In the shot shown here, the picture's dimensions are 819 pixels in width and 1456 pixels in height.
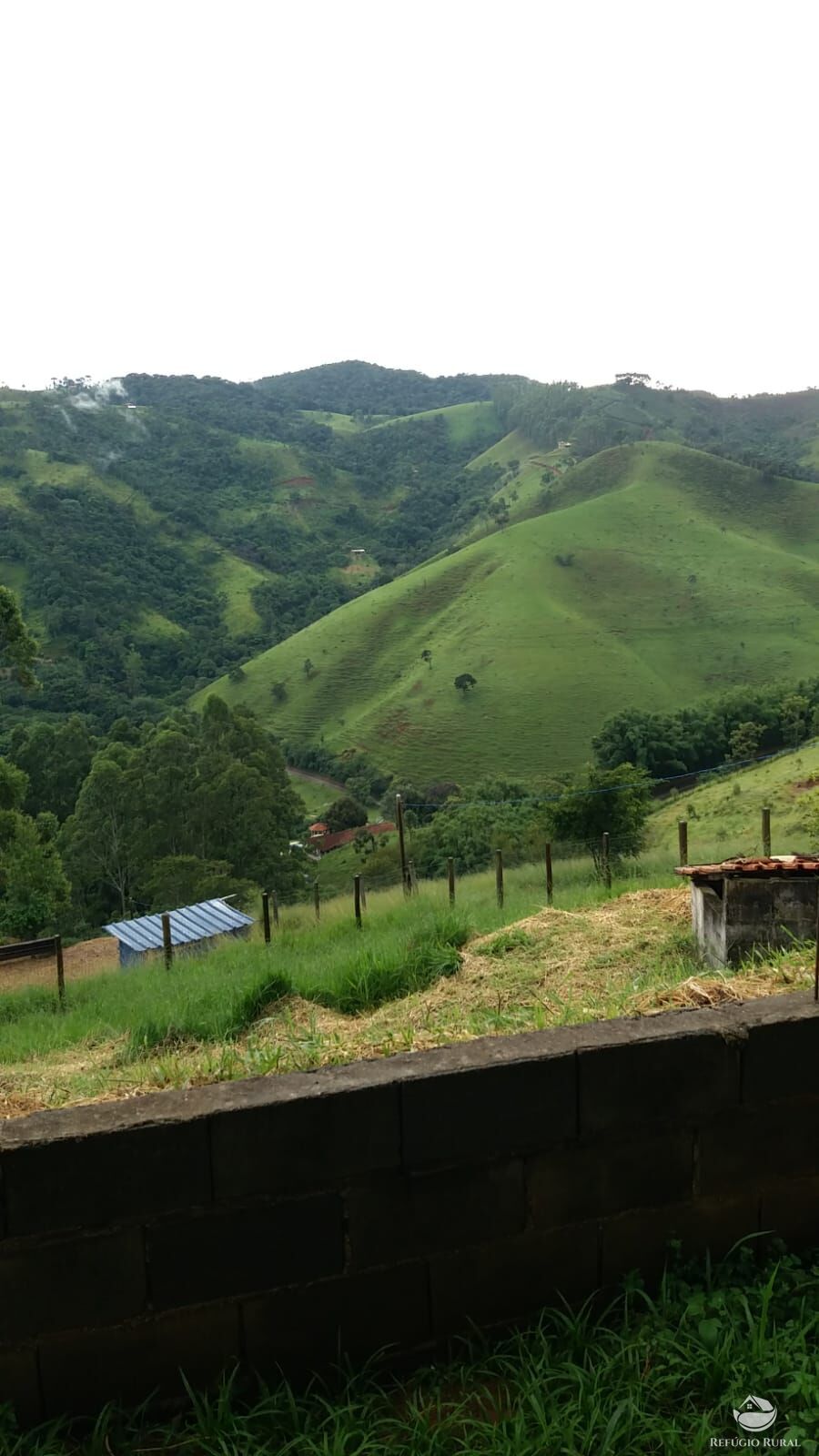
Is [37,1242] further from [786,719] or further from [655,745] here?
[786,719]

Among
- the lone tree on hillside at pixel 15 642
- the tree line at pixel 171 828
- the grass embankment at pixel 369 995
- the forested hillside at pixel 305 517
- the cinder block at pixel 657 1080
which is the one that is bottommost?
the tree line at pixel 171 828

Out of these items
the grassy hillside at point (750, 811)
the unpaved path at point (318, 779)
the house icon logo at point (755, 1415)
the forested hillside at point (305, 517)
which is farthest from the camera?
the forested hillside at point (305, 517)

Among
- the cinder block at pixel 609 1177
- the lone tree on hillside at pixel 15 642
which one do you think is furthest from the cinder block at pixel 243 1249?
the lone tree on hillside at pixel 15 642

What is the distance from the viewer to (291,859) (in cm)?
4050

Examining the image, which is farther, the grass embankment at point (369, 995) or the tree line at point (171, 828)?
the tree line at point (171, 828)

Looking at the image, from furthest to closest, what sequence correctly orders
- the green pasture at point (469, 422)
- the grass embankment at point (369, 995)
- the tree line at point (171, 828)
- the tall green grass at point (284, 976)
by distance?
the green pasture at point (469, 422), the tree line at point (171, 828), the tall green grass at point (284, 976), the grass embankment at point (369, 995)

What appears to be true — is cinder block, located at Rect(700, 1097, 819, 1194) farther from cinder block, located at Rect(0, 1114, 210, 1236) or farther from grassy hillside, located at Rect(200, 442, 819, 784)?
grassy hillside, located at Rect(200, 442, 819, 784)

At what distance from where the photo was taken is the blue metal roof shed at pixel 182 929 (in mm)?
18844

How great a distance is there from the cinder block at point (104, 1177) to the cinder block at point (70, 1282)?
53 millimetres

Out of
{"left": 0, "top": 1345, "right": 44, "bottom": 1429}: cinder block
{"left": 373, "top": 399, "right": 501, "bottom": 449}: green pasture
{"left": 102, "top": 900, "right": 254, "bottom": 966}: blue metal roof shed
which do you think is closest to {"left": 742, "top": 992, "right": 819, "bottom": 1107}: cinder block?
{"left": 0, "top": 1345, "right": 44, "bottom": 1429}: cinder block

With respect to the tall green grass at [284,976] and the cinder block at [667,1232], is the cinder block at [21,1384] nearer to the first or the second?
the cinder block at [667,1232]

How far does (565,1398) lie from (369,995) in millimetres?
3748

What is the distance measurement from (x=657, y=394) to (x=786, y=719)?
439 ft

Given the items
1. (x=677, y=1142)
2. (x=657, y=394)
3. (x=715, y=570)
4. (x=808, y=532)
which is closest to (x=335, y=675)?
(x=715, y=570)
